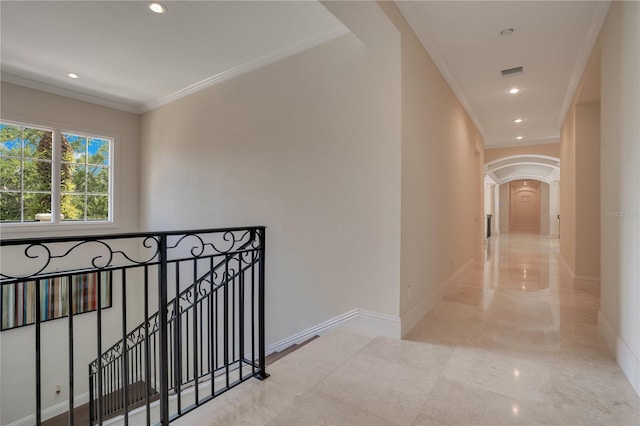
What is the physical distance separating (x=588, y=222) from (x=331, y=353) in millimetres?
4013

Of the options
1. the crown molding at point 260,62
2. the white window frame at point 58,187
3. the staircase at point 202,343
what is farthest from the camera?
the white window frame at point 58,187

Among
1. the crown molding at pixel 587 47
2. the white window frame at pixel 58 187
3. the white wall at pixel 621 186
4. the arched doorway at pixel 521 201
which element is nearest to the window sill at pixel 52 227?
the white window frame at pixel 58 187

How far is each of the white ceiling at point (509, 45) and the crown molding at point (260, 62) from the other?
0.79 m

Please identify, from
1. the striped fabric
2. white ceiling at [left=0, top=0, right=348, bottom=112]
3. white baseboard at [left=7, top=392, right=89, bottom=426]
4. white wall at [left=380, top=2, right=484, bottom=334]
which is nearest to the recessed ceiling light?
white ceiling at [left=0, top=0, right=348, bottom=112]

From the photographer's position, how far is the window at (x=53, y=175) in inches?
174

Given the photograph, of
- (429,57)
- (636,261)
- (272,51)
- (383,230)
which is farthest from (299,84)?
(636,261)

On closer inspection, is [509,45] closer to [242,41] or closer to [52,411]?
[242,41]

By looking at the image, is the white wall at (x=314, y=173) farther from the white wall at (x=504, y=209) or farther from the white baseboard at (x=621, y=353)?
the white wall at (x=504, y=209)

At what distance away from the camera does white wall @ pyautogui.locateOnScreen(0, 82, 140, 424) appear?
413 cm

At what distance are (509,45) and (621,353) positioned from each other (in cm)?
285

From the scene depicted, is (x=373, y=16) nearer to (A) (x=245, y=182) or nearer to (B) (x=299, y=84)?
(B) (x=299, y=84)

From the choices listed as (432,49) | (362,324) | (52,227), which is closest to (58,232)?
(52,227)

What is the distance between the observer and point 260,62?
3.67 metres

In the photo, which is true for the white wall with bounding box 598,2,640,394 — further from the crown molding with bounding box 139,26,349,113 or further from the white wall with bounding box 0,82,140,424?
the white wall with bounding box 0,82,140,424
